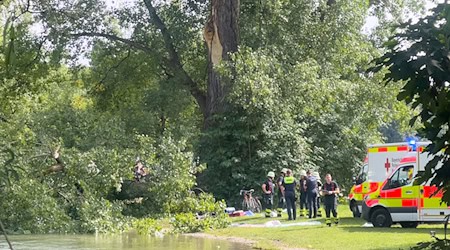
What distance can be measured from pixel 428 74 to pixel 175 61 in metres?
28.3

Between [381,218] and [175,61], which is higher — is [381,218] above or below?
Answer: below

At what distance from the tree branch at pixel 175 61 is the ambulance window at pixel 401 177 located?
525 inches

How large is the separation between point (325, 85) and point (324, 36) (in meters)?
3.74

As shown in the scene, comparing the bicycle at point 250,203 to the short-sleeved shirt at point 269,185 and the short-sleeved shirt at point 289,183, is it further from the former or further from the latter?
the short-sleeved shirt at point 289,183

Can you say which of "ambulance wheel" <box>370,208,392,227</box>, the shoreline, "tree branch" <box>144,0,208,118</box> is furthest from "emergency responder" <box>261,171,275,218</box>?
"ambulance wheel" <box>370,208,392,227</box>

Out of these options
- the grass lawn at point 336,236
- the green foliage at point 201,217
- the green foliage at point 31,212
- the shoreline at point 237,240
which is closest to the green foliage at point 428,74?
the grass lawn at point 336,236

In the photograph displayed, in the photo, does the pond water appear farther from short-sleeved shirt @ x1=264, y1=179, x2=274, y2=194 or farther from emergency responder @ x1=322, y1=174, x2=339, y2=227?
short-sleeved shirt @ x1=264, y1=179, x2=274, y2=194

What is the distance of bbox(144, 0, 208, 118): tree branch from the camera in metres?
34.1

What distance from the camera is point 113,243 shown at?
19.3 m

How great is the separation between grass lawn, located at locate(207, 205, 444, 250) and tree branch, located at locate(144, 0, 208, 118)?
38.4ft

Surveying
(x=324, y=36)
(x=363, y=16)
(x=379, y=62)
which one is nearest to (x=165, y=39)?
(x=324, y=36)

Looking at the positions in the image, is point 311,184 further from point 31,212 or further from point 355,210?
point 31,212

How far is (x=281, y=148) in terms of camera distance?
31.5 metres

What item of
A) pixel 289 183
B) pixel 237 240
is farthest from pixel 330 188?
pixel 237 240
